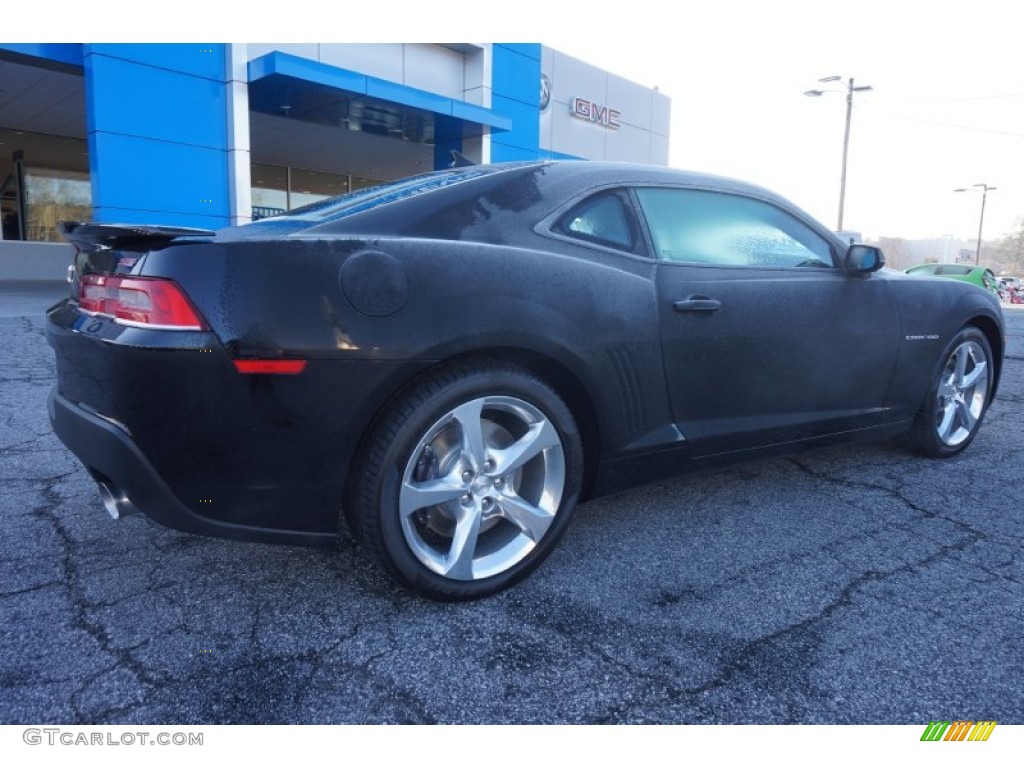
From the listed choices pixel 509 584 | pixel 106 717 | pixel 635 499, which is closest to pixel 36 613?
pixel 106 717

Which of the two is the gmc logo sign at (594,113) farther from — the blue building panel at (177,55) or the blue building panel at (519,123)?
the blue building panel at (177,55)

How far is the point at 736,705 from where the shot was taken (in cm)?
175

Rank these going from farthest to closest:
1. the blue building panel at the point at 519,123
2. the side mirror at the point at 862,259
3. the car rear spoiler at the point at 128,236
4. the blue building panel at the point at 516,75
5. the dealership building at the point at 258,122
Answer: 1. the blue building panel at the point at 519,123
2. the blue building panel at the point at 516,75
3. the dealership building at the point at 258,122
4. the side mirror at the point at 862,259
5. the car rear spoiler at the point at 128,236

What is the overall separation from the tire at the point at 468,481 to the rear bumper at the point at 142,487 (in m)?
0.21

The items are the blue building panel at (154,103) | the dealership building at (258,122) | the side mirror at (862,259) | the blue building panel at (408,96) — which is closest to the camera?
the side mirror at (862,259)

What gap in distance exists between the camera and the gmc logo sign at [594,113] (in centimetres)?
2097

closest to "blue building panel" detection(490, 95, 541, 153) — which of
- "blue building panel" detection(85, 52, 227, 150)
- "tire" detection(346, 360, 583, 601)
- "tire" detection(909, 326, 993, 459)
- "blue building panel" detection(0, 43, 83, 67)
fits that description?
"blue building panel" detection(85, 52, 227, 150)

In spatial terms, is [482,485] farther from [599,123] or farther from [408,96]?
[599,123]

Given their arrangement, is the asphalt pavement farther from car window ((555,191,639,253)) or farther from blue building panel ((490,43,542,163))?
blue building panel ((490,43,542,163))

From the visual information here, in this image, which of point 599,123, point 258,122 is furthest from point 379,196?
point 599,123

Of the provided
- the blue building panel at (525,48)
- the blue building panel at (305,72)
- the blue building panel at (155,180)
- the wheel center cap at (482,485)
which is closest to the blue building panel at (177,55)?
the blue building panel at (305,72)

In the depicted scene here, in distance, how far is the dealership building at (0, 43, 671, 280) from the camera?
10344 mm

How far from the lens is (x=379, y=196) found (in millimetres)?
2480

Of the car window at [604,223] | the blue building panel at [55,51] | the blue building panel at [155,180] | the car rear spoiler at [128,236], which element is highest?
the blue building panel at [55,51]
